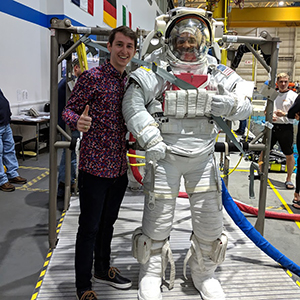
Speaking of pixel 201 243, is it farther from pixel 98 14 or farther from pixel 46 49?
pixel 98 14

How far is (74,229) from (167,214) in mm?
1361

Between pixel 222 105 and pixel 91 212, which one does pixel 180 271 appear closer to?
pixel 91 212

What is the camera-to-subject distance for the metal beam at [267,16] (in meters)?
15.8

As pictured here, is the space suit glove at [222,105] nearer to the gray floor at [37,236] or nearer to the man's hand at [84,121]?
the man's hand at [84,121]

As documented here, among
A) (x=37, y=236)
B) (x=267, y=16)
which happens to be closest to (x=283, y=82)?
(x=37, y=236)

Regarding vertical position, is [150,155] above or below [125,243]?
above

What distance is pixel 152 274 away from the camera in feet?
7.37

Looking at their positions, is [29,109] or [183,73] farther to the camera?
[29,109]

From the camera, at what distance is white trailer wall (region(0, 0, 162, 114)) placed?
587 centimetres

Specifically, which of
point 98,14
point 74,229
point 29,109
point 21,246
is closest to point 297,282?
point 74,229

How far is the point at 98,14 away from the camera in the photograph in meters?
8.65

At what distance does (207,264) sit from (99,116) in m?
1.26

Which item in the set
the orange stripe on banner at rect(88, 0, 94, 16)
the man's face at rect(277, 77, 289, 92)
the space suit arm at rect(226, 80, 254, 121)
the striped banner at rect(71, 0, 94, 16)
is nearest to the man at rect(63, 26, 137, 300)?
the space suit arm at rect(226, 80, 254, 121)

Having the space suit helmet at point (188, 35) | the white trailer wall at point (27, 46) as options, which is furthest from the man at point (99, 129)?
the white trailer wall at point (27, 46)
